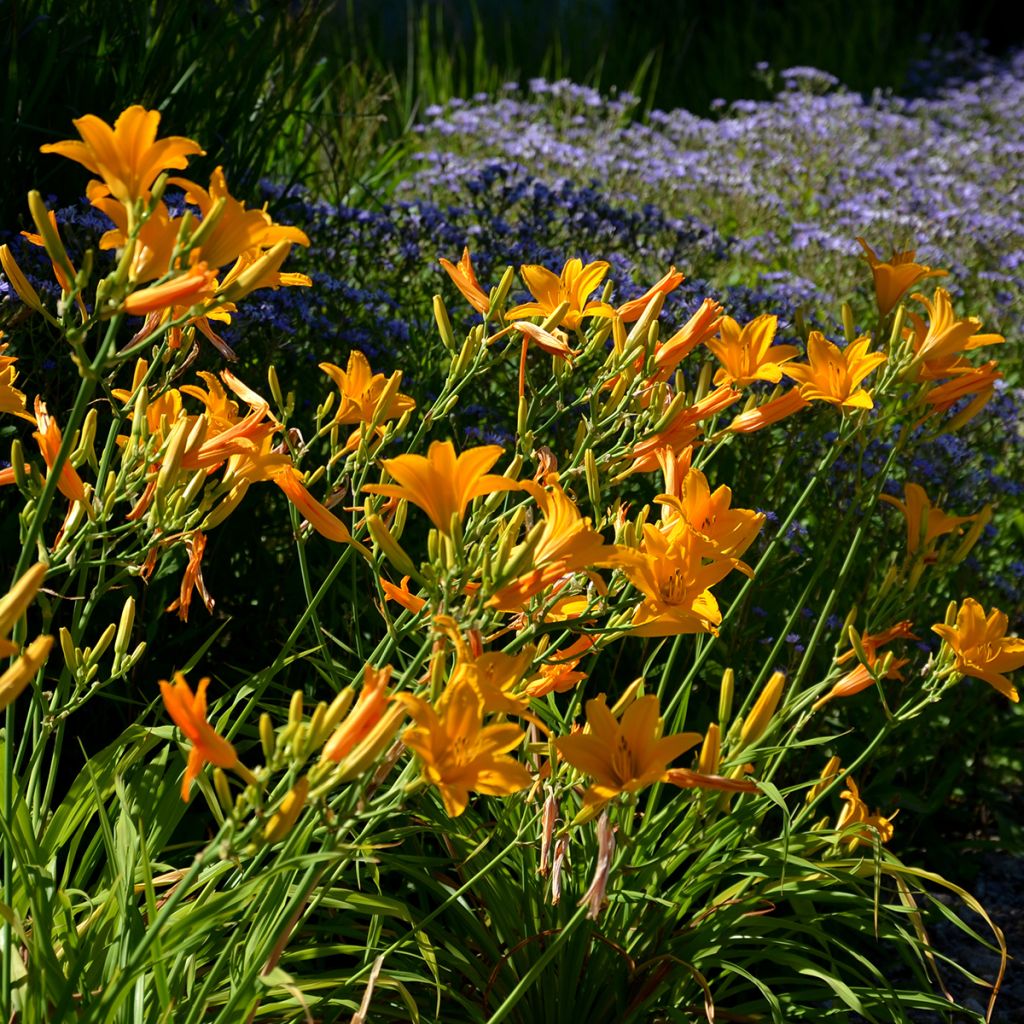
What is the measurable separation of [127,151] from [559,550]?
1.92 feet

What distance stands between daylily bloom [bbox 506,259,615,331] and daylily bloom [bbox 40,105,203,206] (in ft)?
2.14

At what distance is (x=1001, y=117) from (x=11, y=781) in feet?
25.4

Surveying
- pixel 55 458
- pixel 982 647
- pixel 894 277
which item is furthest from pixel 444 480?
pixel 894 277

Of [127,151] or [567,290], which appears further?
[567,290]

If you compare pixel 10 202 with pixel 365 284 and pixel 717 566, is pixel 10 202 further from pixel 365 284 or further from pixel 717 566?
pixel 717 566

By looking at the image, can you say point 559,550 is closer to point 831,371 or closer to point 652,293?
point 652,293

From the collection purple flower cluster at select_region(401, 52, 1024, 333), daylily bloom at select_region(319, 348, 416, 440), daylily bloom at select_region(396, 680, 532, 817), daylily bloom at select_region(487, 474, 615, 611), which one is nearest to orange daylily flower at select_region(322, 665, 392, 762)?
daylily bloom at select_region(396, 680, 532, 817)

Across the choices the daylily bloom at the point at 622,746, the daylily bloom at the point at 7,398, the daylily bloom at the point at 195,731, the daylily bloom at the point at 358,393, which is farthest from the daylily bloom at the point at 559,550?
the daylily bloom at the point at 7,398

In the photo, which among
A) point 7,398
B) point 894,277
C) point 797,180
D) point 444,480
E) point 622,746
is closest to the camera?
point 444,480

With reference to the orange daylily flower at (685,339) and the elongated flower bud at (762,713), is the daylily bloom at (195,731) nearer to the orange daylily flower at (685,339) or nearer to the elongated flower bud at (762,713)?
the elongated flower bud at (762,713)

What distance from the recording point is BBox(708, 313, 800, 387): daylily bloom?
186 centimetres

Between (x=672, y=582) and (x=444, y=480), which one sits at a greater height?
(x=444, y=480)

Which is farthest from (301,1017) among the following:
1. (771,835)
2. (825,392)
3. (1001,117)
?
(1001,117)

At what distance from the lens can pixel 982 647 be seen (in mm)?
1771
